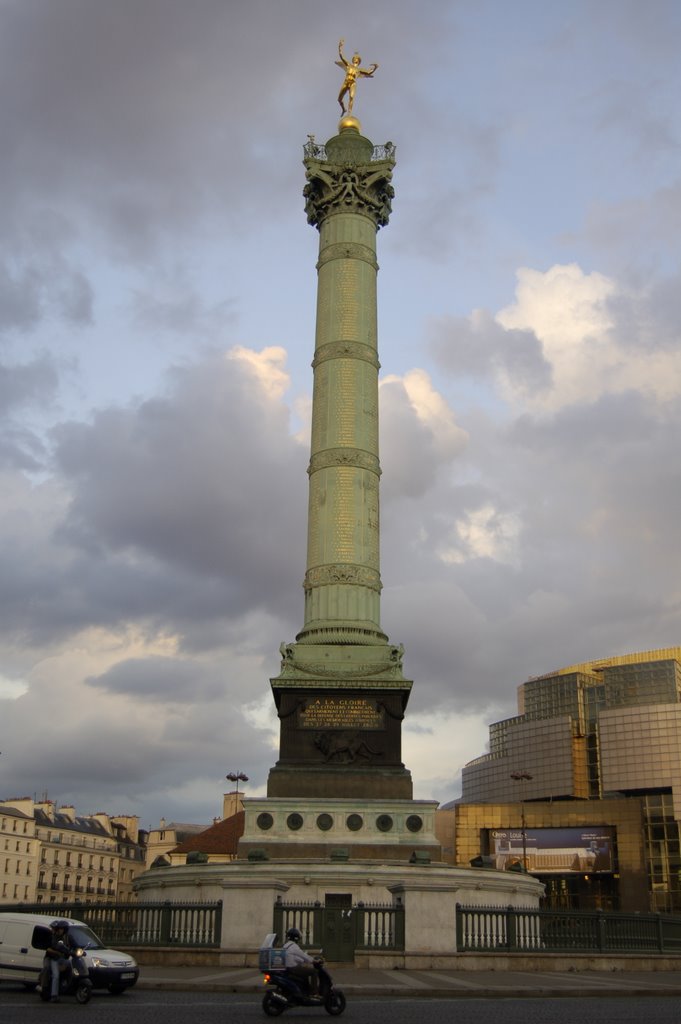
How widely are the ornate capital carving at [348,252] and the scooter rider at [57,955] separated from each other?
35519 mm

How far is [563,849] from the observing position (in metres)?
105

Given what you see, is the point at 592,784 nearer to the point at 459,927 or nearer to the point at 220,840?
the point at 220,840

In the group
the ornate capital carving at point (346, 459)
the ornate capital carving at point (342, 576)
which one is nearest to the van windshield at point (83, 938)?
the ornate capital carving at point (342, 576)

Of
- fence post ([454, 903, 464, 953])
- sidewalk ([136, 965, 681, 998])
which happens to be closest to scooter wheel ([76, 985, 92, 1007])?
sidewalk ([136, 965, 681, 998])

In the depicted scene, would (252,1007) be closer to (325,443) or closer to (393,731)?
(393,731)

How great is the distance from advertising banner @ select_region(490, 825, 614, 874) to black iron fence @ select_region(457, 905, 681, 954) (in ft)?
261

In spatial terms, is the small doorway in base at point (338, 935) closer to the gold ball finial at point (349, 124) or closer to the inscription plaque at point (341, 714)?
the inscription plaque at point (341, 714)

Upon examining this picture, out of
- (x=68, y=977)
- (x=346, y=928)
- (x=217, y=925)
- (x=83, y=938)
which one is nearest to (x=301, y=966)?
(x=68, y=977)

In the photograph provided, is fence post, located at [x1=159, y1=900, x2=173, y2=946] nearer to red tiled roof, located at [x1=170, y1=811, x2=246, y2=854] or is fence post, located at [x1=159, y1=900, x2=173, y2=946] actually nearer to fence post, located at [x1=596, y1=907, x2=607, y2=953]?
fence post, located at [x1=596, y1=907, x2=607, y2=953]

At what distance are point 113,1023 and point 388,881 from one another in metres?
19.0

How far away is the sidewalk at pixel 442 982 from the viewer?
19950 mm

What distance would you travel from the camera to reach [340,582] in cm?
4356

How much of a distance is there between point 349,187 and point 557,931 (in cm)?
3534

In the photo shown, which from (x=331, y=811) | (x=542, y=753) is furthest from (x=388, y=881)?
(x=542, y=753)
